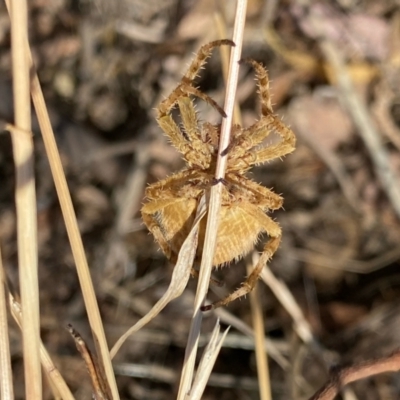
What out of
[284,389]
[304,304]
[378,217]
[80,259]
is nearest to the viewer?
[80,259]

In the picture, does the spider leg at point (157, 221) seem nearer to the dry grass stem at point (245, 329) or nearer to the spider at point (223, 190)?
the spider at point (223, 190)

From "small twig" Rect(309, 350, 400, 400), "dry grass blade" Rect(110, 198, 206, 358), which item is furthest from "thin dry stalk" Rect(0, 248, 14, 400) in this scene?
"small twig" Rect(309, 350, 400, 400)

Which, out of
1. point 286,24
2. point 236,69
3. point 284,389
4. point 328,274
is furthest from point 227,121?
point 286,24

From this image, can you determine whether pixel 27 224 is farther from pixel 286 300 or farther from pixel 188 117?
pixel 286 300

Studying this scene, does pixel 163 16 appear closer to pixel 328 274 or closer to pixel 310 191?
pixel 310 191

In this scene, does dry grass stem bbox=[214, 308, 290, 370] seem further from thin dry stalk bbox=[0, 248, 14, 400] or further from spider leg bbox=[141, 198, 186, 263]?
thin dry stalk bbox=[0, 248, 14, 400]

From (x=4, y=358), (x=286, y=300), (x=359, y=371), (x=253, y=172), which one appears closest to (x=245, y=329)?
(x=286, y=300)
